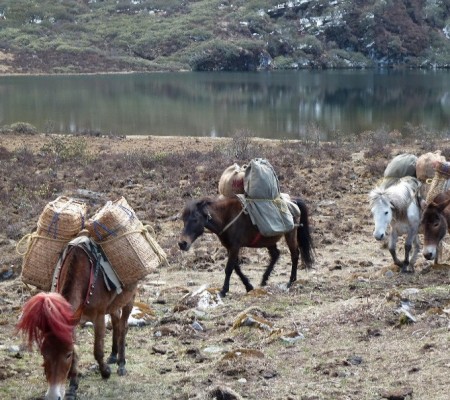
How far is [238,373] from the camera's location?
5895 mm

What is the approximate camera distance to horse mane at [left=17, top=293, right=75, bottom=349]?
4.68 metres

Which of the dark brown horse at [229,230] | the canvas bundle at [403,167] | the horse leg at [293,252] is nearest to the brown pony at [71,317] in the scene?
the dark brown horse at [229,230]

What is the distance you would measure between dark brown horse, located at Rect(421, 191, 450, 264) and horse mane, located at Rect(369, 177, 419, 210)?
24.0 inches

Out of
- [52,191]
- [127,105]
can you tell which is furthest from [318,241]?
[127,105]

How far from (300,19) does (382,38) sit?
1569 centimetres

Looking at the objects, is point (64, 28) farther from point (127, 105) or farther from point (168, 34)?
point (127, 105)

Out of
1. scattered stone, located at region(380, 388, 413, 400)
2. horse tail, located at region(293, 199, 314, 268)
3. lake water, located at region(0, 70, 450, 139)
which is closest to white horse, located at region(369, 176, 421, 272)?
horse tail, located at region(293, 199, 314, 268)

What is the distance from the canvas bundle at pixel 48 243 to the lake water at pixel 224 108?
79.7ft

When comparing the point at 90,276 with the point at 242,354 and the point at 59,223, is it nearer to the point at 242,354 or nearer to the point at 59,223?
the point at 59,223

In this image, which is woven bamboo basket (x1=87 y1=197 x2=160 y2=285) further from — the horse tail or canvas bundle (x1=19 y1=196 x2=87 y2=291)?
the horse tail

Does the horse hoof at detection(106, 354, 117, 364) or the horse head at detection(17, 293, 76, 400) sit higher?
the horse head at detection(17, 293, 76, 400)

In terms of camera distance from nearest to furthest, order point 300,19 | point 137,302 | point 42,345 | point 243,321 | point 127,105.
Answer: point 42,345, point 243,321, point 137,302, point 127,105, point 300,19

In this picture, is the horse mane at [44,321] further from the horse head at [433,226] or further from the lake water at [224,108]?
the lake water at [224,108]

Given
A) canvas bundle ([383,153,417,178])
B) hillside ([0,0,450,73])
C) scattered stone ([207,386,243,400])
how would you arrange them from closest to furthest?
scattered stone ([207,386,243,400]) < canvas bundle ([383,153,417,178]) < hillside ([0,0,450,73])
